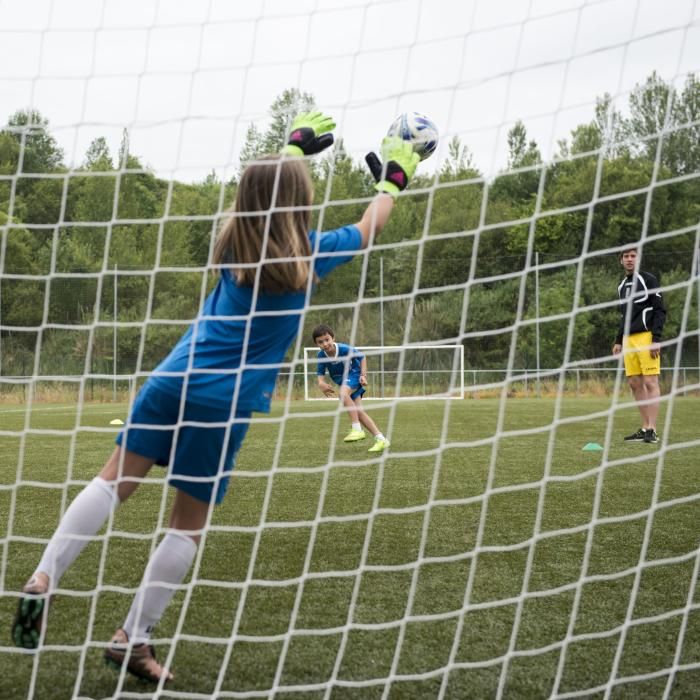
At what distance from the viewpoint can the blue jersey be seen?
2555 mm

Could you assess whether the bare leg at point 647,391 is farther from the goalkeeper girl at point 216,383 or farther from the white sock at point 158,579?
the white sock at point 158,579

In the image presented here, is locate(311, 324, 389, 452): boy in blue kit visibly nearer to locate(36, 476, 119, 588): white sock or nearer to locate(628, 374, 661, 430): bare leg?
locate(628, 374, 661, 430): bare leg

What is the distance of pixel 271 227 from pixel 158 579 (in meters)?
1.03

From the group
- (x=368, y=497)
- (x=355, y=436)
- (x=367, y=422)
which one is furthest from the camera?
(x=355, y=436)

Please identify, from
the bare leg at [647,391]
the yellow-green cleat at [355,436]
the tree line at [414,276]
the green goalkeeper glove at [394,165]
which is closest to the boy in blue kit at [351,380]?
the yellow-green cleat at [355,436]

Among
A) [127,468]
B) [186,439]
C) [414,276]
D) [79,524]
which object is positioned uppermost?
[414,276]

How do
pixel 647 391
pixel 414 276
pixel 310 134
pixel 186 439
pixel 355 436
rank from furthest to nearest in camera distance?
1. pixel 414 276
2. pixel 355 436
3. pixel 647 391
4. pixel 310 134
5. pixel 186 439

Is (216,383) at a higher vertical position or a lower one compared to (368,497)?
higher

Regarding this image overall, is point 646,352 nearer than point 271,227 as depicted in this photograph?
No

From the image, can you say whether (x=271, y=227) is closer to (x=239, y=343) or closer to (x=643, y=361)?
(x=239, y=343)

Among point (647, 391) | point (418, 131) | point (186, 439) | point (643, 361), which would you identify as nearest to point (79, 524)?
point (186, 439)

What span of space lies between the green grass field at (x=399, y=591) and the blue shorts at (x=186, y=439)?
1.12 ft

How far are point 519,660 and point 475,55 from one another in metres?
2.03

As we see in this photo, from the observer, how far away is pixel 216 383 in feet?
8.39
